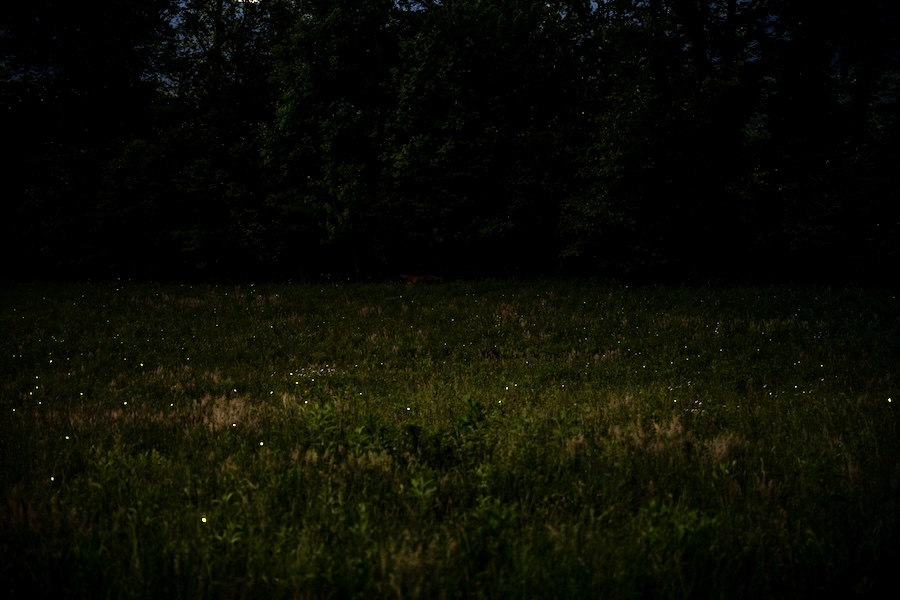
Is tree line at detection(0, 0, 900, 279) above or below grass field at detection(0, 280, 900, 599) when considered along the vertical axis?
above

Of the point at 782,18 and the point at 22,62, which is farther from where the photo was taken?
the point at 22,62

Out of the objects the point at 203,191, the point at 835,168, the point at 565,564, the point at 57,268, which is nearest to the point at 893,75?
the point at 835,168

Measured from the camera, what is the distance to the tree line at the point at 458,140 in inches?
750

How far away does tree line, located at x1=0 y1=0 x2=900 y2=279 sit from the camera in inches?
750

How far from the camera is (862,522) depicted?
385cm

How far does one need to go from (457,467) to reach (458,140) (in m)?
19.9

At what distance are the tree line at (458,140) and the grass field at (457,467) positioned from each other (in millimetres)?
9050

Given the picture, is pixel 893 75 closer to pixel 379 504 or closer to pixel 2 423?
pixel 379 504

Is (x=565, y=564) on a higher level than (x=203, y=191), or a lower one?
lower

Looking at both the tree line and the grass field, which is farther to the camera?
the tree line

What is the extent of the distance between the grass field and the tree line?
29.7 feet

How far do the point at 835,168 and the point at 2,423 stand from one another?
23.0 meters

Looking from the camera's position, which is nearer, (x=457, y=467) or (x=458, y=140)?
(x=457, y=467)

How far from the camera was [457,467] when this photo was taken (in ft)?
16.3
